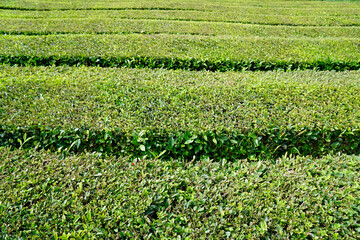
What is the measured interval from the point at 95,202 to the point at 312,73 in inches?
217

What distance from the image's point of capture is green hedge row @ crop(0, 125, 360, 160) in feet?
11.4

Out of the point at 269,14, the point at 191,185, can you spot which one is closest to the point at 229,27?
the point at 269,14

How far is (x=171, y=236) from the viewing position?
233 cm

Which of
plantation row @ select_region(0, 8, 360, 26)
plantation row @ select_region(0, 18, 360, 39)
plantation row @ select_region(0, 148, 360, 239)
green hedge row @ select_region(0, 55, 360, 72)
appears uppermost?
plantation row @ select_region(0, 8, 360, 26)

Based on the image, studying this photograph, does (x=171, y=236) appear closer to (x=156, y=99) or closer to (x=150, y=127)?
(x=150, y=127)

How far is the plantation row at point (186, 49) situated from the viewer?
21.0 ft

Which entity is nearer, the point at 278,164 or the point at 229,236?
the point at 229,236

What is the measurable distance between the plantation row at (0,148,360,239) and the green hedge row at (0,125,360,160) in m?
0.42

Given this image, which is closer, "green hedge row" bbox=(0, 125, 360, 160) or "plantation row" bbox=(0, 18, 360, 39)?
"green hedge row" bbox=(0, 125, 360, 160)

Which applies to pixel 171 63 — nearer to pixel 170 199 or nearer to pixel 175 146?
pixel 175 146

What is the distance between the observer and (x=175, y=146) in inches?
137

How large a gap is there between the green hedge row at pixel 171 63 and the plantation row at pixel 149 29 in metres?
2.48

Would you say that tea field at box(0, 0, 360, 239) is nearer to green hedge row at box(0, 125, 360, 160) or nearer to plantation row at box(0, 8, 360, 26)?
green hedge row at box(0, 125, 360, 160)

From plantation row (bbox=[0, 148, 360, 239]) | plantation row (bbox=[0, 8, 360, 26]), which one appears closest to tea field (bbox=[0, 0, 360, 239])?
plantation row (bbox=[0, 148, 360, 239])
